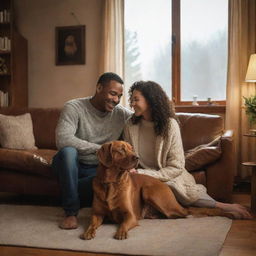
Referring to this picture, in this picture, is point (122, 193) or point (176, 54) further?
point (176, 54)

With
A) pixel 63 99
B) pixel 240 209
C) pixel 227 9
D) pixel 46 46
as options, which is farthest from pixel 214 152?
pixel 46 46

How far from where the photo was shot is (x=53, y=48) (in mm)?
5047

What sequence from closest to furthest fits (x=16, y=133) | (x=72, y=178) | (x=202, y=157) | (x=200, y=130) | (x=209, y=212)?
(x=72, y=178)
(x=209, y=212)
(x=202, y=157)
(x=200, y=130)
(x=16, y=133)

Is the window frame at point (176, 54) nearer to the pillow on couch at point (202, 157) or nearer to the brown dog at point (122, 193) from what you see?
the pillow on couch at point (202, 157)

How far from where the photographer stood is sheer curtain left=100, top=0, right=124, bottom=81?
4582 millimetres

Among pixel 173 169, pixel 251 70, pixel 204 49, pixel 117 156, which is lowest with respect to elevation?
pixel 173 169

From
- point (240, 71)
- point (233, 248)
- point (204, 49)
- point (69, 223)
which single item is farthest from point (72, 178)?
point (204, 49)

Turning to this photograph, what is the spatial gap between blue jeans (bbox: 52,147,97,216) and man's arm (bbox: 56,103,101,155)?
64mm

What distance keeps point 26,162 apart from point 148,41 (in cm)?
235

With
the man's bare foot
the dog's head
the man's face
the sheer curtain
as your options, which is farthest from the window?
the man's bare foot

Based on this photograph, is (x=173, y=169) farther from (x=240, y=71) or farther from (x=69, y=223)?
(x=240, y=71)

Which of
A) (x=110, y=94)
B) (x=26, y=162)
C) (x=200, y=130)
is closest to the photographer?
(x=110, y=94)

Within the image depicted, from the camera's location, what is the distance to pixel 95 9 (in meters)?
4.82

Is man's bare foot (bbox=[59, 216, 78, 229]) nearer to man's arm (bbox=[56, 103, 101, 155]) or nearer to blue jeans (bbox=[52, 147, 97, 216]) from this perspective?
blue jeans (bbox=[52, 147, 97, 216])
